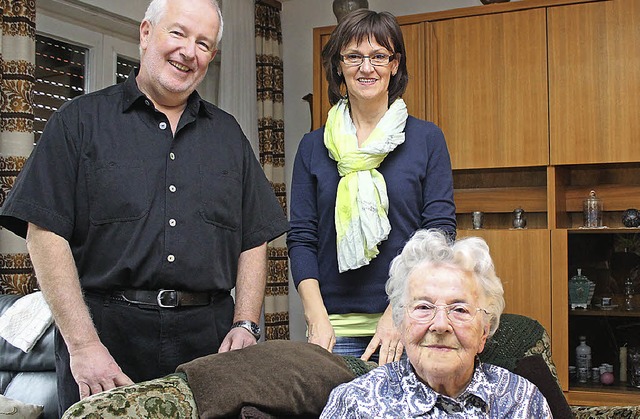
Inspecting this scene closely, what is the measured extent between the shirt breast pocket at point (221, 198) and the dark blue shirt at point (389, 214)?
25cm

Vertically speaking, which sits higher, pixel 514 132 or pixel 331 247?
pixel 514 132

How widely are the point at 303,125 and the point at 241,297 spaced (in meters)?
3.34

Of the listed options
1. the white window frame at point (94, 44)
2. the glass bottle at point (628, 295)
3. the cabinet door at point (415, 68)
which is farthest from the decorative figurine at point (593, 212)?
the white window frame at point (94, 44)

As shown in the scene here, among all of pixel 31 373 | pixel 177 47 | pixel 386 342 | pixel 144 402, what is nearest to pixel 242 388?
pixel 144 402

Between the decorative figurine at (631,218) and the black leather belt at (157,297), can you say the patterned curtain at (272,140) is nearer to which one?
the decorative figurine at (631,218)

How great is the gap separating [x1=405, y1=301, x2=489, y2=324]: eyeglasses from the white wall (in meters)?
3.56

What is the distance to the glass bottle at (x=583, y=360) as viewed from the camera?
3732mm

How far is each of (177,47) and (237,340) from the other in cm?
71

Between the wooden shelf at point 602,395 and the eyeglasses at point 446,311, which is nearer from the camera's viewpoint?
the eyeglasses at point 446,311

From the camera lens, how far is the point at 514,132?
3920 millimetres

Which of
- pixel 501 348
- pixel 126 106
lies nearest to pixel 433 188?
pixel 501 348

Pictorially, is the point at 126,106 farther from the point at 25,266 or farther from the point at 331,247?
the point at 25,266

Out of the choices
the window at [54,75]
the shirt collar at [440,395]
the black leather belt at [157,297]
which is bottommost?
the shirt collar at [440,395]

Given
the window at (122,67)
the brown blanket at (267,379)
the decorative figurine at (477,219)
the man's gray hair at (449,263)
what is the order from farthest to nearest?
1. the window at (122,67)
2. the decorative figurine at (477,219)
3. the man's gray hair at (449,263)
4. the brown blanket at (267,379)
